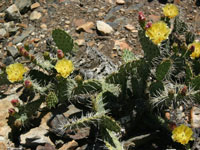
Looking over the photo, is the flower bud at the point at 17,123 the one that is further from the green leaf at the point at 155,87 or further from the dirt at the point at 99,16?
the dirt at the point at 99,16

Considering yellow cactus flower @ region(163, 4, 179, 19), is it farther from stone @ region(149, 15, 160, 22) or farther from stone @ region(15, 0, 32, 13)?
stone @ region(15, 0, 32, 13)

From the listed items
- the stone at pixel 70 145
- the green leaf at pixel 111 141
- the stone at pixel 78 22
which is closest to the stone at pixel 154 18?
the stone at pixel 78 22

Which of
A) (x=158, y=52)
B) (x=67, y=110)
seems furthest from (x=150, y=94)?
(x=67, y=110)

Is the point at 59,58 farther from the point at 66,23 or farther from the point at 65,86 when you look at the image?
the point at 66,23

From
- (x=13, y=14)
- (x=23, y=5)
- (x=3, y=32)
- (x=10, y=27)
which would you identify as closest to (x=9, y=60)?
Result: (x=3, y=32)

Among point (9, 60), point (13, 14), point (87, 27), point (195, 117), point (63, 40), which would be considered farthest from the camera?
point (13, 14)

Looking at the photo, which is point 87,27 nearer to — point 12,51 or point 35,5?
point 35,5

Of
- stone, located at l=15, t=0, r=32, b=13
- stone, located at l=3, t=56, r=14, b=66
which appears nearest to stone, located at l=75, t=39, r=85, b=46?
stone, located at l=3, t=56, r=14, b=66
